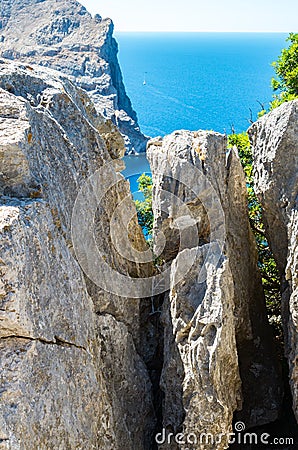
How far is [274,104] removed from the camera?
20891mm

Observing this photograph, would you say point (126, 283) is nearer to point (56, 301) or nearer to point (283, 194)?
point (56, 301)

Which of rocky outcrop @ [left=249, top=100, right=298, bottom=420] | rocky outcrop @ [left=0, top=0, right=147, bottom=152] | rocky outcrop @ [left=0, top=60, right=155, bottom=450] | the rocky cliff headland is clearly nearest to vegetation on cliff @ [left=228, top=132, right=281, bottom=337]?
the rocky cliff headland

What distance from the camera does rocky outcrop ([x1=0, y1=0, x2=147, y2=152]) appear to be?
11112cm

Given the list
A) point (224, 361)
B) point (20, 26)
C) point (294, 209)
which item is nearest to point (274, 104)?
point (294, 209)

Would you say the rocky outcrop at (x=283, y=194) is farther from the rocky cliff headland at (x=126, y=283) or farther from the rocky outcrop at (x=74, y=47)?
the rocky outcrop at (x=74, y=47)

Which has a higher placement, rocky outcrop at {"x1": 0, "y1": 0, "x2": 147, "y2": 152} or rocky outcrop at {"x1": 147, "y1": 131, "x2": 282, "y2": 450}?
rocky outcrop at {"x1": 0, "y1": 0, "x2": 147, "y2": 152}

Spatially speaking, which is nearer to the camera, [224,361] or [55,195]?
[55,195]

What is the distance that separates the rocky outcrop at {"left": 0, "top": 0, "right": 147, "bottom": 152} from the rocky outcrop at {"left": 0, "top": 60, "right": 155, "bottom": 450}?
299 feet

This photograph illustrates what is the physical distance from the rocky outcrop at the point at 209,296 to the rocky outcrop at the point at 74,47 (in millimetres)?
89543

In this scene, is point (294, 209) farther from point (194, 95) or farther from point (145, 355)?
point (194, 95)

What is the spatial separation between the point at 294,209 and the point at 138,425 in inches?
240

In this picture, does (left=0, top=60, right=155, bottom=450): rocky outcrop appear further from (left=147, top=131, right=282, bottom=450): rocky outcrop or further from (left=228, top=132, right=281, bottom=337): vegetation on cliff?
(left=228, top=132, right=281, bottom=337): vegetation on cliff

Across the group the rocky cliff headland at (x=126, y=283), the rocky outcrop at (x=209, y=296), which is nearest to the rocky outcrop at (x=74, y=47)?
the rocky outcrop at (x=209, y=296)

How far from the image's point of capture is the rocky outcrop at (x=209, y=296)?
33.4ft
